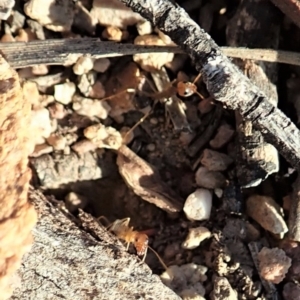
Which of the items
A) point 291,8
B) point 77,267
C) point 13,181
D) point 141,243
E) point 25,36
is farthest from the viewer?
point 25,36

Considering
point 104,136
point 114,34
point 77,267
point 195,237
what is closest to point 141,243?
point 195,237

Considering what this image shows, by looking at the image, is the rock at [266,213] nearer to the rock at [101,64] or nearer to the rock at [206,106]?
the rock at [206,106]

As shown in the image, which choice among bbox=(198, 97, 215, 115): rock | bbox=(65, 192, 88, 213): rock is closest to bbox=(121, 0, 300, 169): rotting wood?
bbox=(198, 97, 215, 115): rock

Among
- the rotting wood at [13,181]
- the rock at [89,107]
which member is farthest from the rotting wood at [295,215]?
the rotting wood at [13,181]

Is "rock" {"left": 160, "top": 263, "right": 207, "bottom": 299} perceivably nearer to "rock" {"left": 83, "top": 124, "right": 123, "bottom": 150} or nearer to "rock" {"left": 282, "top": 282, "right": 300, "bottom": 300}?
"rock" {"left": 282, "top": 282, "right": 300, "bottom": 300}

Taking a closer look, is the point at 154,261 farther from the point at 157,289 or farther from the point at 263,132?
the point at 263,132

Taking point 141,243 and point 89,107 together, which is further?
point 89,107

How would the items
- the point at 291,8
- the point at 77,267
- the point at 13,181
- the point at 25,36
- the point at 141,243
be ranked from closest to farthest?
the point at 13,181, the point at 77,267, the point at 291,8, the point at 141,243, the point at 25,36

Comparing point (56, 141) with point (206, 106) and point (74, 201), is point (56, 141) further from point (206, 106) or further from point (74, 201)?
point (206, 106)
